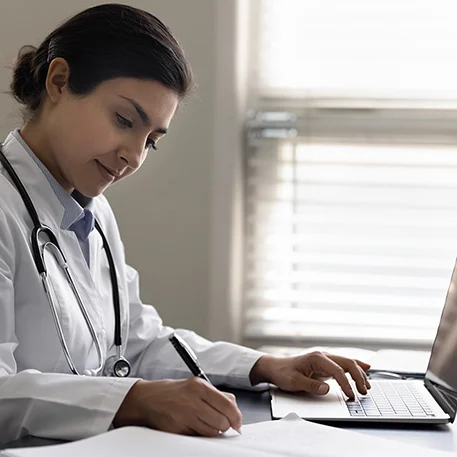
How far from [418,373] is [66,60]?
0.88 metres

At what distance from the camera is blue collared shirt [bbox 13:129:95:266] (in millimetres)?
1440

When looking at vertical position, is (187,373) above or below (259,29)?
below

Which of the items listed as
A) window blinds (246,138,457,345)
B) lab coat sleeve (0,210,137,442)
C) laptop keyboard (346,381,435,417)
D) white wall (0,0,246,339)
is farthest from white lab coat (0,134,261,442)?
window blinds (246,138,457,345)

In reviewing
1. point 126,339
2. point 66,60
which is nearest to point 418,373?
point 126,339

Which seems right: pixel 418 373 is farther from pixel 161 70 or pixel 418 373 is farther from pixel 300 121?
pixel 300 121

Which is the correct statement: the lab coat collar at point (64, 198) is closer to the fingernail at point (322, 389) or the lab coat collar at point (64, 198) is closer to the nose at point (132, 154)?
the nose at point (132, 154)

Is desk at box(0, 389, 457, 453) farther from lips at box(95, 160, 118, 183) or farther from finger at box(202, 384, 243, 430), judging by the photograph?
lips at box(95, 160, 118, 183)

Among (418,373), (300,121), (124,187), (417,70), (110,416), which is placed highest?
(417,70)

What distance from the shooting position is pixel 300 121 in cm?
254

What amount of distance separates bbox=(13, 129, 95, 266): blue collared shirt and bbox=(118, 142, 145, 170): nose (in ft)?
0.40

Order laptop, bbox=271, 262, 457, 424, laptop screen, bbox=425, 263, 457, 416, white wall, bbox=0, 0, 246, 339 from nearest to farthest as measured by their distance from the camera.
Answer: laptop, bbox=271, 262, 457, 424 < laptop screen, bbox=425, 263, 457, 416 < white wall, bbox=0, 0, 246, 339

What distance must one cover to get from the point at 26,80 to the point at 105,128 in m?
0.23

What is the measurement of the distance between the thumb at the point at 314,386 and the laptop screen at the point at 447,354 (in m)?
0.19

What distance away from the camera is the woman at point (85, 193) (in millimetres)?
1284
